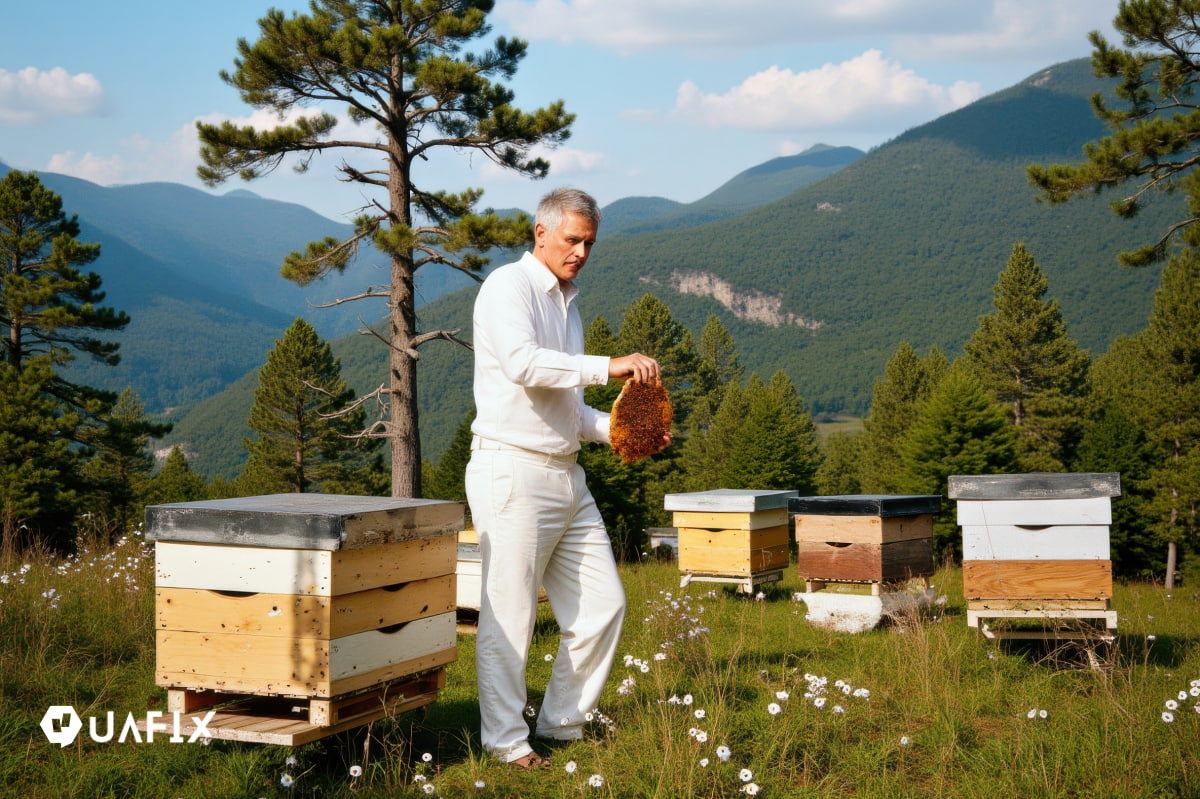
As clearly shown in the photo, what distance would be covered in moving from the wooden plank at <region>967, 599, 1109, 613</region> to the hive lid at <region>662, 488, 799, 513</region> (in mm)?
3583

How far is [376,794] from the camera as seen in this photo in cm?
336

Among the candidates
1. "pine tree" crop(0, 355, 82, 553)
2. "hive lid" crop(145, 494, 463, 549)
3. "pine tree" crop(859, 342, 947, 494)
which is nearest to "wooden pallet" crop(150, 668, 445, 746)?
"hive lid" crop(145, 494, 463, 549)

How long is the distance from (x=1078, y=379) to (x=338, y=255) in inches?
1418

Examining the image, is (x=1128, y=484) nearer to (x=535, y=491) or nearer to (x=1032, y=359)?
(x=1032, y=359)

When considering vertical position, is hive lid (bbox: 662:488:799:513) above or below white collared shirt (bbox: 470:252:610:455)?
below

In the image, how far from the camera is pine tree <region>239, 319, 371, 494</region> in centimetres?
4078

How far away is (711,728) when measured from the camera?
4.03 meters

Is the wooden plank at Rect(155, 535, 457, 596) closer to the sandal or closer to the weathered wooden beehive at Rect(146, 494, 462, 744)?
the weathered wooden beehive at Rect(146, 494, 462, 744)

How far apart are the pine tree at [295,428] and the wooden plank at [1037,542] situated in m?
37.2

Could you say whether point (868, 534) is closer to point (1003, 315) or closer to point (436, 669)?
point (436, 669)

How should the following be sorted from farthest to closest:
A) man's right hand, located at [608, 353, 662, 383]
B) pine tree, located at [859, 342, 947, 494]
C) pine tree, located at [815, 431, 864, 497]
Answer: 1. pine tree, located at [815, 431, 864, 497]
2. pine tree, located at [859, 342, 947, 494]
3. man's right hand, located at [608, 353, 662, 383]

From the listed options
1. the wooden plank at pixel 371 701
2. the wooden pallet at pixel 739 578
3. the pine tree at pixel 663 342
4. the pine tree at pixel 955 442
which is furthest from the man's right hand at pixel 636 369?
Result: the pine tree at pixel 663 342

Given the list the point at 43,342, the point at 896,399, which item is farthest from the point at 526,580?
the point at 896,399

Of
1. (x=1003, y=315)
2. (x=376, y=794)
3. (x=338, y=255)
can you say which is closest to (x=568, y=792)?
(x=376, y=794)
